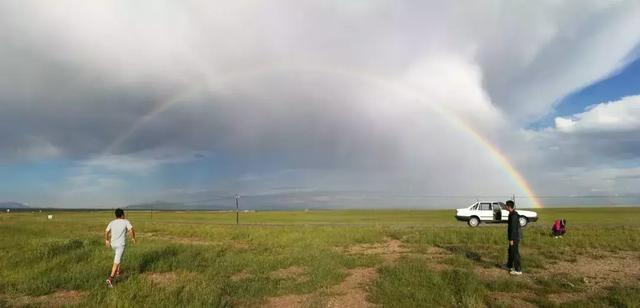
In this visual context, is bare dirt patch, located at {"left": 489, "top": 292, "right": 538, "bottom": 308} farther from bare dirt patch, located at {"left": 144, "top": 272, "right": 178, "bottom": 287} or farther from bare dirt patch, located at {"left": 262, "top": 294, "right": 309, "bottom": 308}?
bare dirt patch, located at {"left": 144, "top": 272, "right": 178, "bottom": 287}

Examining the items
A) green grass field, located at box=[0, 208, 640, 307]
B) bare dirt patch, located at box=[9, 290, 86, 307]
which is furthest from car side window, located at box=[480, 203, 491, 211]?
bare dirt patch, located at box=[9, 290, 86, 307]

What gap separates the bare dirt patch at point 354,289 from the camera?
41.0 ft

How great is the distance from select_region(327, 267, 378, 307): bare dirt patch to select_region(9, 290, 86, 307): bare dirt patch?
682cm

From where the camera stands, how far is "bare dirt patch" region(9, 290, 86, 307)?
12.5 m

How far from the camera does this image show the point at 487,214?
41938 mm

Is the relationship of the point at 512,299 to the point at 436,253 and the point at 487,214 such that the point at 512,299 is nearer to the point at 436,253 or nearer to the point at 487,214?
the point at 436,253

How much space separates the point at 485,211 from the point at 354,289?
102ft

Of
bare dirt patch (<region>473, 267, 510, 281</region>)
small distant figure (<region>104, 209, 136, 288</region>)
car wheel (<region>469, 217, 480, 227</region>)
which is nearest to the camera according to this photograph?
small distant figure (<region>104, 209, 136, 288</region>)

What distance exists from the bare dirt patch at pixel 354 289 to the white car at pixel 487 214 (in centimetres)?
2646

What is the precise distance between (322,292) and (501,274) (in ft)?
20.9

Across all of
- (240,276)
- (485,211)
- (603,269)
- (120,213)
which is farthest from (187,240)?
(603,269)

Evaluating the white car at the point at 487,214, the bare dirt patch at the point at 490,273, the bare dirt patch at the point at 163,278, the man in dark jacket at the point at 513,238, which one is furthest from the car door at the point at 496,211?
the bare dirt patch at the point at 163,278

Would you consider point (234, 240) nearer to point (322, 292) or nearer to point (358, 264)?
point (358, 264)

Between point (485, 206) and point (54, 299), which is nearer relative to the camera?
point (54, 299)
